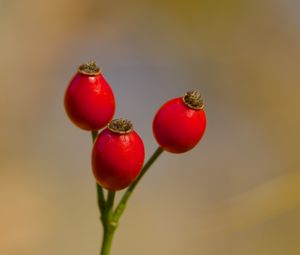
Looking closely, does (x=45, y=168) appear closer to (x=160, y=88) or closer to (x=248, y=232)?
(x=160, y=88)

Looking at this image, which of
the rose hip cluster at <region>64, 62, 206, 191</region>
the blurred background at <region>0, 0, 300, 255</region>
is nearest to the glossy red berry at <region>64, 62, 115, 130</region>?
the rose hip cluster at <region>64, 62, 206, 191</region>

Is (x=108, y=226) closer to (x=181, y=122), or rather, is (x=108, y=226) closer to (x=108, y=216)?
(x=108, y=216)

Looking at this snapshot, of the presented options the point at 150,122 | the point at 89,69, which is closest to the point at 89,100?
the point at 89,69

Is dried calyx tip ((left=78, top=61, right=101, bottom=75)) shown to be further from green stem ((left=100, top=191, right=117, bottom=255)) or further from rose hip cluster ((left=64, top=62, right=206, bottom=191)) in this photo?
green stem ((left=100, top=191, right=117, bottom=255))

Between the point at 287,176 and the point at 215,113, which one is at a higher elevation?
the point at 215,113

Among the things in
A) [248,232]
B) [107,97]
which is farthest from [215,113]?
[107,97]
